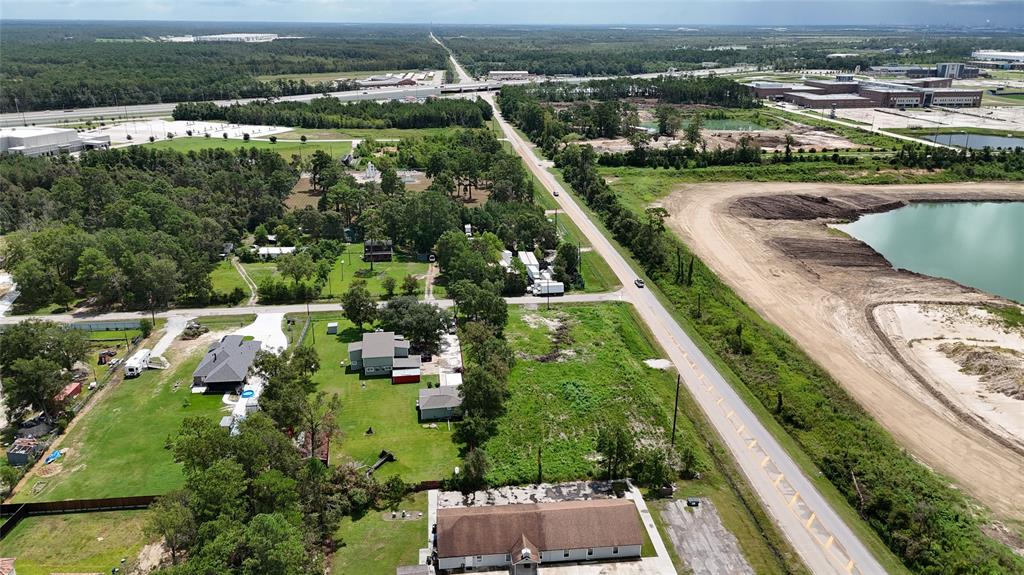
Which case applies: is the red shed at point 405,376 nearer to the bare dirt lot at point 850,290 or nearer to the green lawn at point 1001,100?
the bare dirt lot at point 850,290

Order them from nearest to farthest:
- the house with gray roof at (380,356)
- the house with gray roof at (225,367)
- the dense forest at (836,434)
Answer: the dense forest at (836,434) < the house with gray roof at (225,367) < the house with gray roof at (380,356)

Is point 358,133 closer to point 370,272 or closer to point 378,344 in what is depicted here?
point 370,272

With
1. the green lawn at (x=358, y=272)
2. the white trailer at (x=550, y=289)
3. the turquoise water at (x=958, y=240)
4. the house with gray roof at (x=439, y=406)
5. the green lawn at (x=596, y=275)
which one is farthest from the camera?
→ the turquoise water at (x=958, y=240)

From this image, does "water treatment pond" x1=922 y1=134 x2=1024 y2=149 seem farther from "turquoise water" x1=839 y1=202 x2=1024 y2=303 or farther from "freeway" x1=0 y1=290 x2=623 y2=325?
"freeway" x1=0 y1=290 x2=623 y2=325

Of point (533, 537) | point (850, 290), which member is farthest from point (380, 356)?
point (850, 290)

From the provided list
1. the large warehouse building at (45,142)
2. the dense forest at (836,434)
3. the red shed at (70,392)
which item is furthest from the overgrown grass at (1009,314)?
the large warehouse building at (45,142)

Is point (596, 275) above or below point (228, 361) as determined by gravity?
above

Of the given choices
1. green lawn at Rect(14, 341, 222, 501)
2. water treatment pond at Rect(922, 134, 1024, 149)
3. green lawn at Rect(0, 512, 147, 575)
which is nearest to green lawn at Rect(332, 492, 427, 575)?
green lawn at Rect(0, 512, 147, 575)

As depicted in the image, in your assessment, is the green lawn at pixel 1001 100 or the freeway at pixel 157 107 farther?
the green lawn at pixel 1001 100

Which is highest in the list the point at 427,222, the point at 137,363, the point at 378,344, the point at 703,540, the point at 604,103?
the point at 604,103
